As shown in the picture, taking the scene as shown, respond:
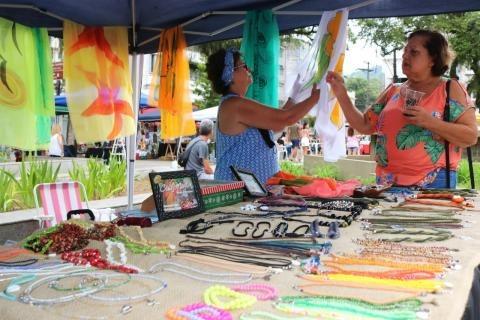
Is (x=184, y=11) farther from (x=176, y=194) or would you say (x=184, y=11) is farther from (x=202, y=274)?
(x=202, y=274)

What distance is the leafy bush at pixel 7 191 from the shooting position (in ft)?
16.7

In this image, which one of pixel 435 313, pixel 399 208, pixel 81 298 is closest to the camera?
pixel 435 313

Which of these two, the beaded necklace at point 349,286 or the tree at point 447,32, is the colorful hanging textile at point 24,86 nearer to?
the beaded necklace at point 349,286

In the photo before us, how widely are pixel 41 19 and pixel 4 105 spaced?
29.7 inches

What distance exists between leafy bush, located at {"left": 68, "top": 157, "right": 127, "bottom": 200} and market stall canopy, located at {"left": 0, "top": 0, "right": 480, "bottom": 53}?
2563 mm

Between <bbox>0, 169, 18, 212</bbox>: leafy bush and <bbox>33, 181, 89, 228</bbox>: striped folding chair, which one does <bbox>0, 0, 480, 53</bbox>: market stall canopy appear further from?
<bbox>0, 169, 18, 212</bbox>: leafy bush

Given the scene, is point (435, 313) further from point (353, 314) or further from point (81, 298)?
point (81, 298)

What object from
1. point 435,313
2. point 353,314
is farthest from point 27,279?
point 435,313

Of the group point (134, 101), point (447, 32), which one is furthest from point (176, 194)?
point (447, 32)

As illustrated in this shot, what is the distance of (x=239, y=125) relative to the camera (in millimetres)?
2668

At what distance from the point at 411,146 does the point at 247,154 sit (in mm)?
871

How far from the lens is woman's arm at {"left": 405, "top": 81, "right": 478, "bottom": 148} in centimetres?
226

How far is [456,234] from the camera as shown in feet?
5.19

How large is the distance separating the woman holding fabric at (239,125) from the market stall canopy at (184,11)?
92cm
